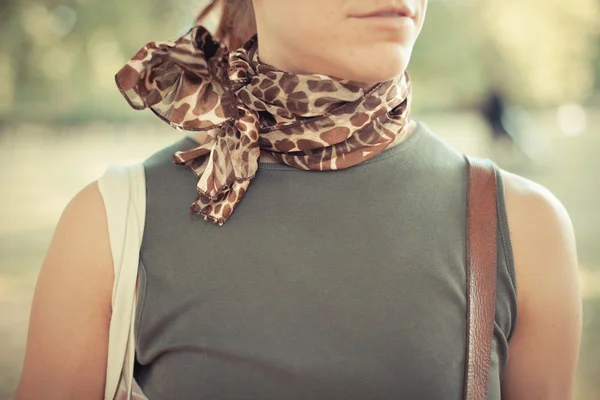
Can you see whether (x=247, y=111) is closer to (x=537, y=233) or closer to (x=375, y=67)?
(x=375, y=67)

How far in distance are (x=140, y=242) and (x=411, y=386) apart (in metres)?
0.47

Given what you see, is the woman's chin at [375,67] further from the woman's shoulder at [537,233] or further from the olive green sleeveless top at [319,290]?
the woman's shoulder at [537,233]

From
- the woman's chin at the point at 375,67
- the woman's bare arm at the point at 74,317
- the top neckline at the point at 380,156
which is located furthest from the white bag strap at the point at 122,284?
the woman's chin at the point at 375,67

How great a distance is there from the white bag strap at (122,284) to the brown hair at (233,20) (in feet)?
1.41

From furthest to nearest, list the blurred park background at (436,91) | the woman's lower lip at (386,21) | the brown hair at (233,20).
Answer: the blurred park background at (436,91) → the brown hair at (233,20) → the woman's lower lip at (386,21)

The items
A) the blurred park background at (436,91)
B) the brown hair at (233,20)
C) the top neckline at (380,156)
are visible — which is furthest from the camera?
the blurred park background at (436,91)

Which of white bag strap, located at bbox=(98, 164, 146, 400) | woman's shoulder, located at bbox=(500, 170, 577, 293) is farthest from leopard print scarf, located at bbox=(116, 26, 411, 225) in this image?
woman's shoulder, located at bbox=(500, 170, 577, 293)

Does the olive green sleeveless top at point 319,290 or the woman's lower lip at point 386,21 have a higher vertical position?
the woman's lower lip at point 386,21

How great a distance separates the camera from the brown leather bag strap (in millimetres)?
936

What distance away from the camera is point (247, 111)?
1.03 metres

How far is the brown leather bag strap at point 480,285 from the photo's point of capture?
936 millimetres

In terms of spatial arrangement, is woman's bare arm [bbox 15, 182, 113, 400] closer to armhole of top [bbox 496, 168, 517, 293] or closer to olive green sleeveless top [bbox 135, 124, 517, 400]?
olive green sleeveless top [bbox 135, 124, 517, 400]

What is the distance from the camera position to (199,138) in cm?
114

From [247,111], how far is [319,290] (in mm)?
313
